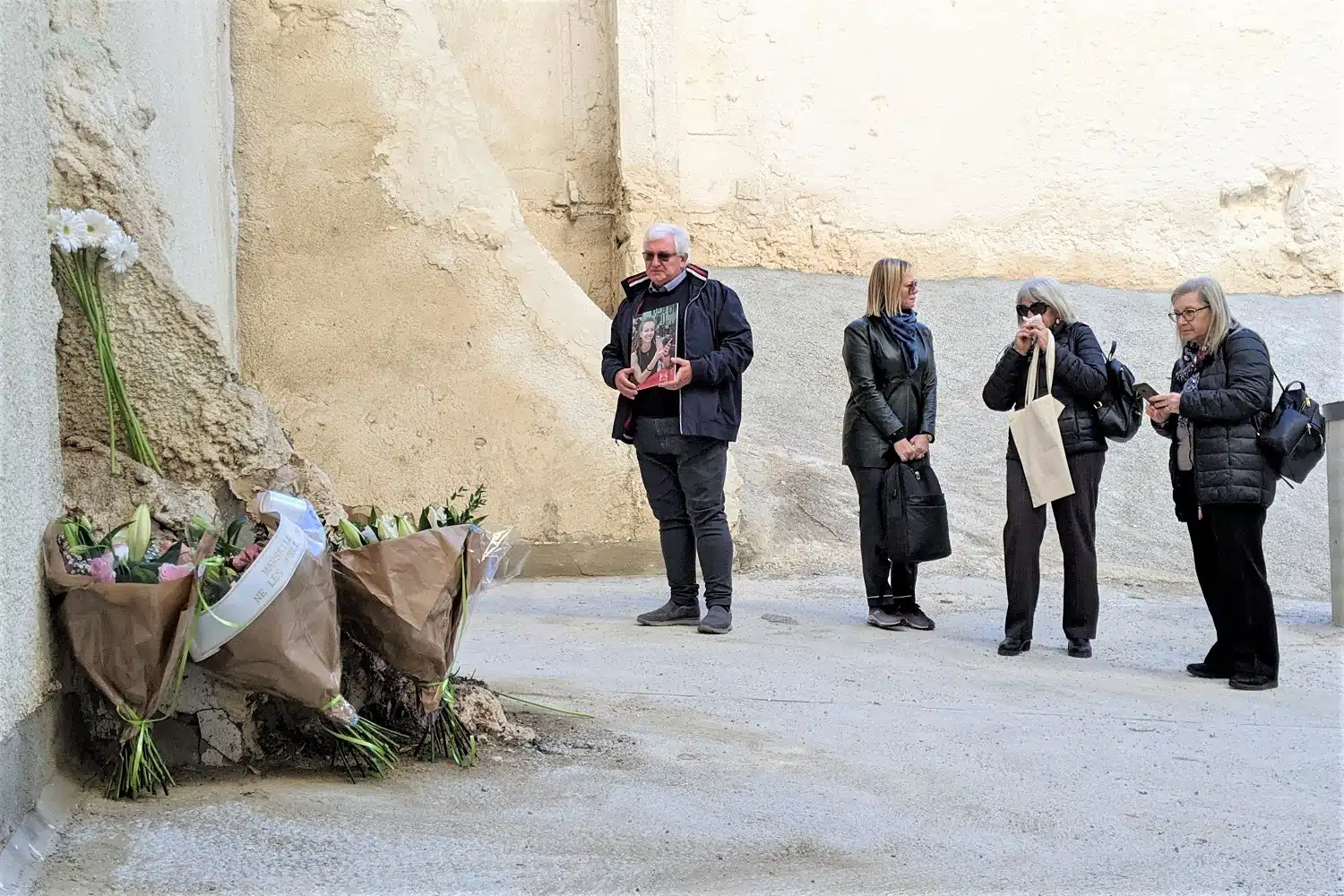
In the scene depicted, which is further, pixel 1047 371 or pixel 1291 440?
pixel 1047 371

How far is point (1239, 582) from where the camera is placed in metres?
4.73

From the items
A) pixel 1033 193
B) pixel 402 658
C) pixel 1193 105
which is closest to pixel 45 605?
pixel 402 658

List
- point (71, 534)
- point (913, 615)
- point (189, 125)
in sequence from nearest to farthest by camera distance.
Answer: point (71, 534) < point (913, 615) < point (189, 125)

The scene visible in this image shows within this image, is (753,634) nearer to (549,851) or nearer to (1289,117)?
(549,851)

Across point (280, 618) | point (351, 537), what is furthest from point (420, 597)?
point (280, 618)

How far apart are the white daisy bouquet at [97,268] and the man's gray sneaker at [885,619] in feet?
10.8

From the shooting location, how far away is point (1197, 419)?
4.70 meters

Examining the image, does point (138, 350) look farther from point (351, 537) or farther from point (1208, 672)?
point (1208, 672)

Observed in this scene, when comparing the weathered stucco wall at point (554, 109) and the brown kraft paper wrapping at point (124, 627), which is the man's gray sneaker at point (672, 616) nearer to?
the brown kraft paper wrapping at point (124, 627)

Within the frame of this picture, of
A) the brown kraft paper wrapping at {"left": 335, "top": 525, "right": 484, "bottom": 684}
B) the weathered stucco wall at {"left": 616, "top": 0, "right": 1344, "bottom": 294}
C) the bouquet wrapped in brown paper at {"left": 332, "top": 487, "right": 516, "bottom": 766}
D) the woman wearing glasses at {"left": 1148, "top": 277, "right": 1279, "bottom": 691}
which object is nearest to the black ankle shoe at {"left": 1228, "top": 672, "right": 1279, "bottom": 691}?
the woman wearing glasses at {"left": 1148, "top": 277, "right": 1279, "bottom": 691}

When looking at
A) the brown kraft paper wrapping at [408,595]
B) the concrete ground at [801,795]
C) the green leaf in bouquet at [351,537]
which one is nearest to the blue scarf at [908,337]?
the concrete ground at [801,795]

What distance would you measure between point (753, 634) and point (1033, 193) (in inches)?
390

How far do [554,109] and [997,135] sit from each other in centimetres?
472

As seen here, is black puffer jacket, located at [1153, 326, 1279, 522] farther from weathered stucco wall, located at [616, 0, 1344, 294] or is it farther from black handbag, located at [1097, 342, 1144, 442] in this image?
weathered stucco wall, located at [616, 0, 1344, 294]
